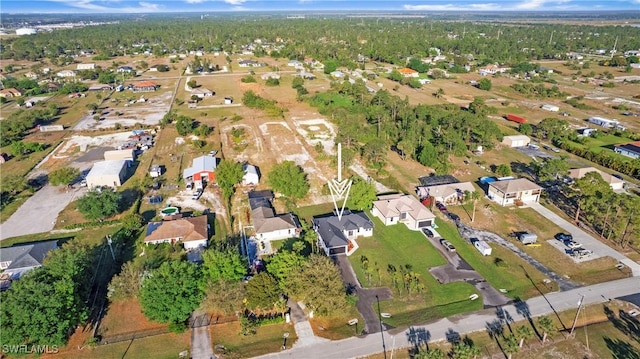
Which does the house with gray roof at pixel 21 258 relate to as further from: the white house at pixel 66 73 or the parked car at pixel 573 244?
the white house at pixel 66 73

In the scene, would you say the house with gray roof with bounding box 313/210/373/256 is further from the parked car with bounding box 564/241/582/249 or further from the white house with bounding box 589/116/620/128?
the white house with bounding box 589/116/620/128

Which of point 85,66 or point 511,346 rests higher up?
point 511,346

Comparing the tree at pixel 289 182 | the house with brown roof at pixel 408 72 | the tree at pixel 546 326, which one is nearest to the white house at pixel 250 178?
the tree at pixel 289 182

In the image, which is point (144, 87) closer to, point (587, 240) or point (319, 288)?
point (319, 288)

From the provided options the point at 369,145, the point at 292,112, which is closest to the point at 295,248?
the point at 369,145

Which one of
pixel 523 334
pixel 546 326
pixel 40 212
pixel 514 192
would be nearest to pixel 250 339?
pixel 523 334

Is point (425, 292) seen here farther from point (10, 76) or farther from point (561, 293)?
point (10, 76)
